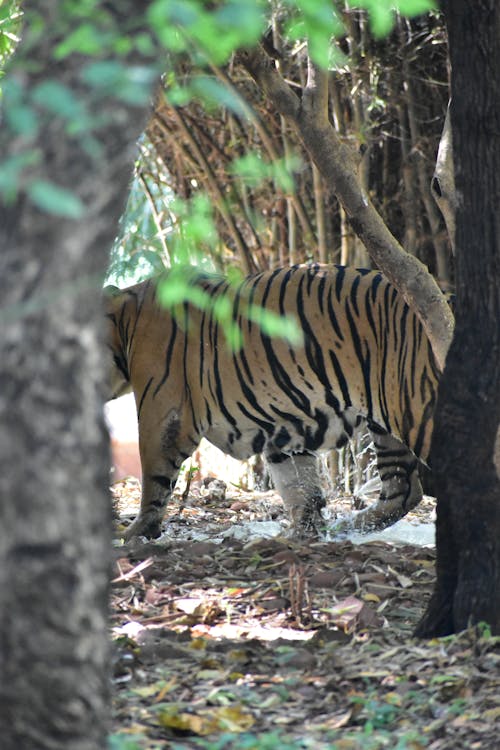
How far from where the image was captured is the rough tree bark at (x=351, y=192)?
4.43m

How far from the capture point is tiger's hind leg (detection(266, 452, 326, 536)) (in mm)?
6102

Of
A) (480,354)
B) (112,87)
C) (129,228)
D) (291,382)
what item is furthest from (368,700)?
(129,228)

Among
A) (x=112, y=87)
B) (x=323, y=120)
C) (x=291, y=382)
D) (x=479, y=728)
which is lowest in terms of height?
(x=479, y=728)

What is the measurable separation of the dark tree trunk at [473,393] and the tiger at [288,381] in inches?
77.7

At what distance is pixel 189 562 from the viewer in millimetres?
4691

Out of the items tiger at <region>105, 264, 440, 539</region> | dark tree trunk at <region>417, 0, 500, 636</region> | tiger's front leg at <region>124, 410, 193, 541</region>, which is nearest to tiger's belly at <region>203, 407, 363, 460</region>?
tiger at <region>105, 264, 440, 539</region>

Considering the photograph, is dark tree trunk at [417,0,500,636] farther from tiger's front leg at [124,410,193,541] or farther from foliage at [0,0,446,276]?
tiger's front leg at [124,410,193,541]

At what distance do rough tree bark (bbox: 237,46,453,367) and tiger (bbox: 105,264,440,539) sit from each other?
0.93 m

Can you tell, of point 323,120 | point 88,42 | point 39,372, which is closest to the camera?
point 88,42

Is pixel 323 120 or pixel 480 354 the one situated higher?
pixel 323 120

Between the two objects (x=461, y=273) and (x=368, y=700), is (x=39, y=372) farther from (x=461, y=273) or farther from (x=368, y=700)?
(x=461, y=273)

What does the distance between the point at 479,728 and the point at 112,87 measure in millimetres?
1987

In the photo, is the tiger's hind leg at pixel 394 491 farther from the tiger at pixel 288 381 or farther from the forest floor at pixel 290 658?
the forest floor at pixel 290 658

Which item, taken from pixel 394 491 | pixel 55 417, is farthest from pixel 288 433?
pixel 55 417
